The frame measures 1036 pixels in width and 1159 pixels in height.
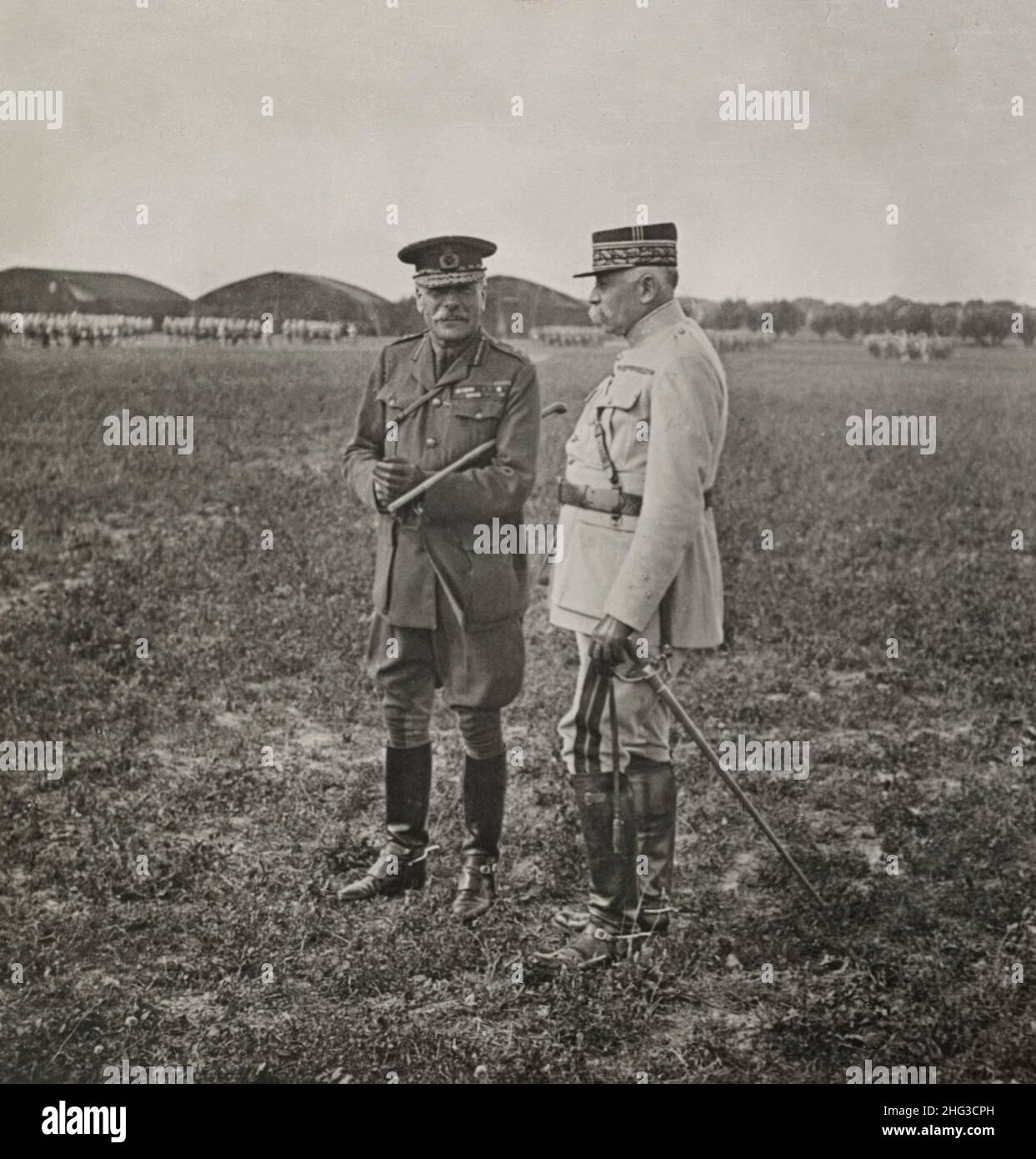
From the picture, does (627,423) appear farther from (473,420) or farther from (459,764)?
(459,764)

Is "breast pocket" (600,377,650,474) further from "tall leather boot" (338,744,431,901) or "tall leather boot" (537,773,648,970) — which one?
"tall leather boot" (338,744,431,901)

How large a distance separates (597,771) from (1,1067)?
2171 mm

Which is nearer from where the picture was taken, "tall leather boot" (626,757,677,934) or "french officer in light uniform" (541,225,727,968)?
"french officer in light uniform" (541,225,727,968)

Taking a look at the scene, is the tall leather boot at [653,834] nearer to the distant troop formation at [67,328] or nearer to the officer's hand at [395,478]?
the officer's hand at [395,478]

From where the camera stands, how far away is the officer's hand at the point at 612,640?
4.10 metres

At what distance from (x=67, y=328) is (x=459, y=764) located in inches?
92.2

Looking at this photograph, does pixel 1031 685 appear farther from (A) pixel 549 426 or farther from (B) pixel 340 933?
(B) pixel 340 933

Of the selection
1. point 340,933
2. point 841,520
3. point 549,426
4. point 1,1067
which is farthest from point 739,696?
point 1,1067

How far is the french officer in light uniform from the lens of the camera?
4070mm

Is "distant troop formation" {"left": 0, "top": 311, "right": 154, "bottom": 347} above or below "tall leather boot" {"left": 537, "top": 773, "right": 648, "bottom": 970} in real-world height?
above

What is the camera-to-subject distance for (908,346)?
18.1 feet

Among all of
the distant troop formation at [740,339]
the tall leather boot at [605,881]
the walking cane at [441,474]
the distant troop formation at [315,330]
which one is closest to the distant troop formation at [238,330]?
the distant troop formation at [315,330]

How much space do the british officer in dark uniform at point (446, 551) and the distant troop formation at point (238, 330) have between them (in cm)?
46

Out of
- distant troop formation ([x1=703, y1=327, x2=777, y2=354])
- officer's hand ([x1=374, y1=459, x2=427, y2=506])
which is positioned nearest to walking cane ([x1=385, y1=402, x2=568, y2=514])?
officer's hand ([x1=374, y1=459, x2=427, y2=506])
